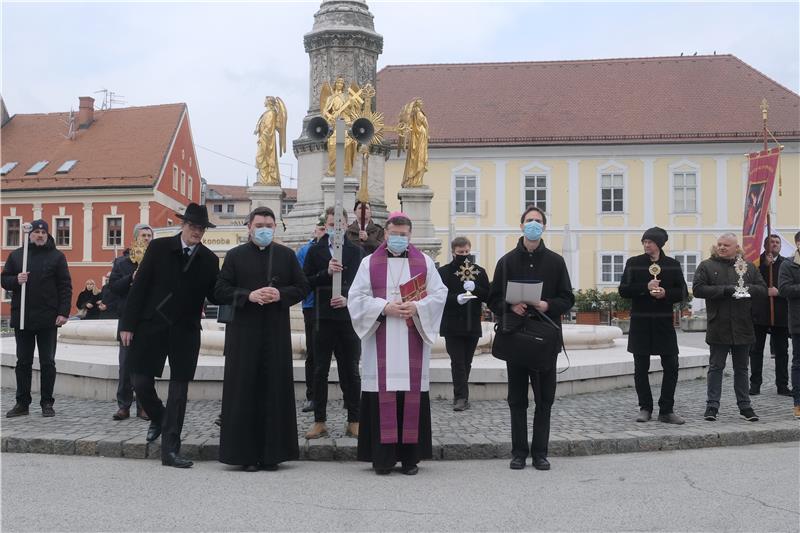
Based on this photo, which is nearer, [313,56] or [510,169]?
[313,56]

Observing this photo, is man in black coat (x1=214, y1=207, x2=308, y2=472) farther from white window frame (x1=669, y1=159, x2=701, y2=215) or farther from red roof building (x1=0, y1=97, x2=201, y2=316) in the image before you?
red roof building (x1=0, y1=97, x2=201, y2=316)

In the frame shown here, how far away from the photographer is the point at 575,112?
43250 mm

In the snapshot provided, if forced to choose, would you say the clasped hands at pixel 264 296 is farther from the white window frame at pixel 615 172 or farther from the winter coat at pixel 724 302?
the white window frame at pixel 615 172

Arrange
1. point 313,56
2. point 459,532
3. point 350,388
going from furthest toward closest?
point 313,56 → point 350,388 → point 459,532

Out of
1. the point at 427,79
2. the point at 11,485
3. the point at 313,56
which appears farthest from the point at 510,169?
the point at 11,485

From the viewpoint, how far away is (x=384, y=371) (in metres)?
7.00

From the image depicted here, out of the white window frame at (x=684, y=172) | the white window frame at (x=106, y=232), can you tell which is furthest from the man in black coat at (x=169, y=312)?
the white window frame at (x=106, y=232)

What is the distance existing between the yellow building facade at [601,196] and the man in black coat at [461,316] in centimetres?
3180

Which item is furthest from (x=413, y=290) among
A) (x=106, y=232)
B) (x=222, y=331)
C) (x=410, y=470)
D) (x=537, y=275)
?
(x=106, y=232)

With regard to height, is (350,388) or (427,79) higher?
(427,79)

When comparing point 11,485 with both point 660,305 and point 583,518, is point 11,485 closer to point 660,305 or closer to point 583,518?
point 583,518

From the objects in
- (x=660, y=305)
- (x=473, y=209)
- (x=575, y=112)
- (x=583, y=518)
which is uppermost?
(x=575, y=112)

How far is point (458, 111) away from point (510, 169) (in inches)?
154

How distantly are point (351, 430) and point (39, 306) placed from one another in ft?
12.1
